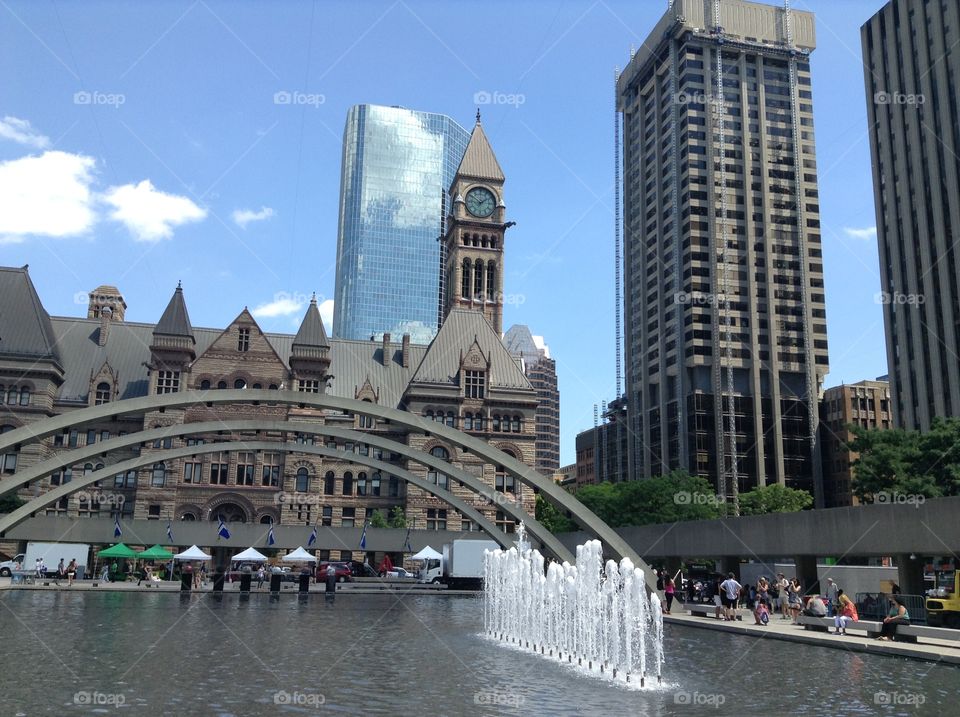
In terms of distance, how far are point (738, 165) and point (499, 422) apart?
54180 millimetres

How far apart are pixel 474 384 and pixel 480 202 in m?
32.3

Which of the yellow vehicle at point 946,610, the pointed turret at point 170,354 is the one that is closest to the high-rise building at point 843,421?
the pointed turret at point 170,354

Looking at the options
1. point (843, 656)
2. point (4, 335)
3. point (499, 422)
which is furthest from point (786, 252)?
point (843, 656)

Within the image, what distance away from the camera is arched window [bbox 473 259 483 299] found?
104 m

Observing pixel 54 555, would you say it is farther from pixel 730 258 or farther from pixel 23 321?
pixel 730 258

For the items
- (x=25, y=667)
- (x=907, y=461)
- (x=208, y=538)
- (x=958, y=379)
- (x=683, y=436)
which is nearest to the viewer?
(x=25, y=667)

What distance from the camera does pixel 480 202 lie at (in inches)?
4205

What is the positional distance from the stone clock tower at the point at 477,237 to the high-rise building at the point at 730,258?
77.6 feet

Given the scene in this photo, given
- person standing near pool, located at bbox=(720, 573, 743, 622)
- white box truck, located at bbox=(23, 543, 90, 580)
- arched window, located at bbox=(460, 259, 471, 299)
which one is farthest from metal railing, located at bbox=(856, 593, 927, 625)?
arched window, located at bbox=(460, 259, 471, 299)

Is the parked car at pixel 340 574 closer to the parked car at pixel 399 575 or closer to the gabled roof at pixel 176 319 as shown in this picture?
the parked car at pixel 399 575

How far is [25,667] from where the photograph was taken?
15.9 m

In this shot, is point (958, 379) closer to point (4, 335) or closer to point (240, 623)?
point (240, 623)

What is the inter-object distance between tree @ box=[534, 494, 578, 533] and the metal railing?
2176 inches

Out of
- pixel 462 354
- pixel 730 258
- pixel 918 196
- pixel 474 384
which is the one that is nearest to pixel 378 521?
pixel 474 384
